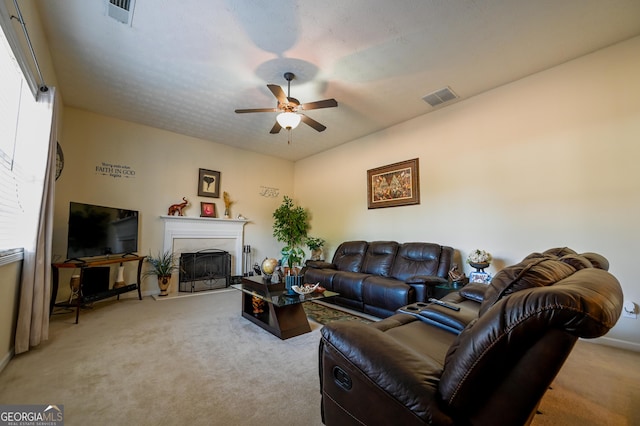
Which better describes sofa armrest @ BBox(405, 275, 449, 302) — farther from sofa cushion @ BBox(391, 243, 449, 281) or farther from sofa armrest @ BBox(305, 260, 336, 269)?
sofa armrest @ BBox(305, 260, 336, 269)

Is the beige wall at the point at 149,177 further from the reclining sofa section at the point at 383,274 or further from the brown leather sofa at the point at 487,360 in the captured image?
the brown leather sofa at the point at 487,360

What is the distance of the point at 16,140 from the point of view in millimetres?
2217

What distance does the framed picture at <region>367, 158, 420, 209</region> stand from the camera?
13.6 feet

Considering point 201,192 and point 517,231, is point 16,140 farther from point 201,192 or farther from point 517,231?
point 517,231

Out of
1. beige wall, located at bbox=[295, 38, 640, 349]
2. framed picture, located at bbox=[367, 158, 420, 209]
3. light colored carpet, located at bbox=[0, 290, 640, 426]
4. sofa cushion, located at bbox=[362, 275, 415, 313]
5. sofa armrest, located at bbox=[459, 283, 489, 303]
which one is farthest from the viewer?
framed picture, located at bbox=[367, 158, 420, 209]

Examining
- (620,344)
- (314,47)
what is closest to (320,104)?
(314,47)

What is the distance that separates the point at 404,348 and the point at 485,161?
10.5 ft

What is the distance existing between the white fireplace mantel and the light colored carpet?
78.6 inches

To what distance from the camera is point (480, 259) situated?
312cm

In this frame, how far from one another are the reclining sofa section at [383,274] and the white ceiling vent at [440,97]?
199cm

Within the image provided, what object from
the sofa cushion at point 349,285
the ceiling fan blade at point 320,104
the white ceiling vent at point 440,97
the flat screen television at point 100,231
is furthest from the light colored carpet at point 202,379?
the white ceiling vent at point 440,97

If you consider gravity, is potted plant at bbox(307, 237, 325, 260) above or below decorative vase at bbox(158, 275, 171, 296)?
above

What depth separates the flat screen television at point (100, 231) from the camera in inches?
126

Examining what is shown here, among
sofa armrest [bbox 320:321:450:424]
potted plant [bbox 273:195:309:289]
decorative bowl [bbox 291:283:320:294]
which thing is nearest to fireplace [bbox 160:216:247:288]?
potted plant [bbox 273:195:309:289]
